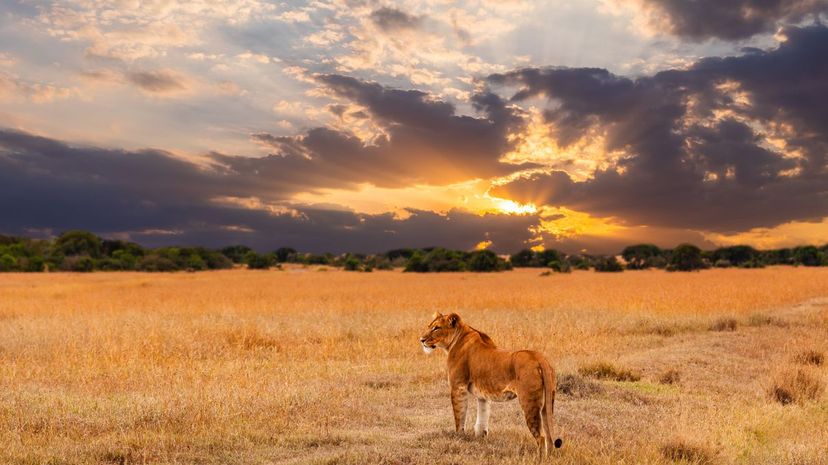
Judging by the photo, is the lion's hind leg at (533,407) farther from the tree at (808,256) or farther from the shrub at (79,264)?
the tree at (808,256)

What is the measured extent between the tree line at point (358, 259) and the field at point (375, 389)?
196 feet

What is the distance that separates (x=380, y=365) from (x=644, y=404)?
6.11 m

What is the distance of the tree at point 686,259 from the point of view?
89312mm

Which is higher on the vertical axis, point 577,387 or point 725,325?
point 725,325

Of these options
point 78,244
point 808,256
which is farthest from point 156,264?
point 808,256

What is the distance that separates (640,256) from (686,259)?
15.9m

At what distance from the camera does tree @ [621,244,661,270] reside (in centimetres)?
10069

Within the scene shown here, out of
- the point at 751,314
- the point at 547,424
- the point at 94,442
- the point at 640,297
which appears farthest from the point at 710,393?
the point at 640,297

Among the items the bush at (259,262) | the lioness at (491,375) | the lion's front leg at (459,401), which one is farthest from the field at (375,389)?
the bush at (259,262)

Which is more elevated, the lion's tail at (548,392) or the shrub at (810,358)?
the lion's tail at (548,392)

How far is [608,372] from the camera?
13789 mm

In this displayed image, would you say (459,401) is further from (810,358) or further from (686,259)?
(686,259)

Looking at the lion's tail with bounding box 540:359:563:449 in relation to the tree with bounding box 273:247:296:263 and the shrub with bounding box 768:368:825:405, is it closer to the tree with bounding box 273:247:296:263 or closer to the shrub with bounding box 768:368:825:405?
the shrub with bounding box 768:368:825:405

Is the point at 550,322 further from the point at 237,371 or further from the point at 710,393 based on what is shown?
the point at 237,371
